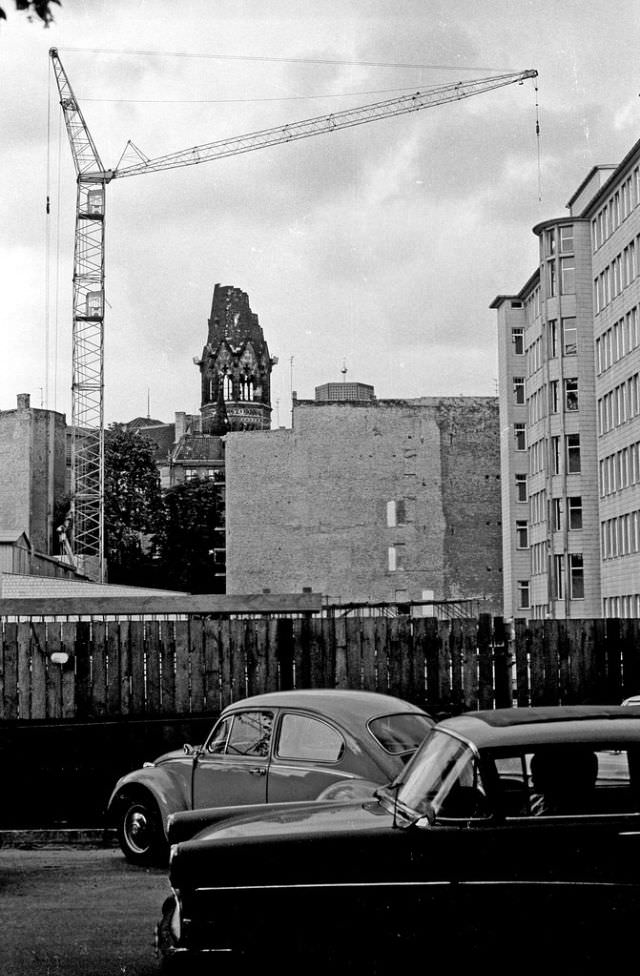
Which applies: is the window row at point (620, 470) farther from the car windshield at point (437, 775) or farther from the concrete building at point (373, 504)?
the car windshield at point (437, 775)

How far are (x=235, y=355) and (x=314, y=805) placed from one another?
161390 millimetres

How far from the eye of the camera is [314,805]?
707cm

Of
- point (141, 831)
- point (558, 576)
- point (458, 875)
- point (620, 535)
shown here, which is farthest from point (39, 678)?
point (558, 576)

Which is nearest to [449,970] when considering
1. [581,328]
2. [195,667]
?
[195,667]

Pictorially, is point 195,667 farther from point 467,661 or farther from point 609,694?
point 609,694

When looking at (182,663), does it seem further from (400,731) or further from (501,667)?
(400,731)

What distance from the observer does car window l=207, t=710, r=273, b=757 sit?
1054 centimetres

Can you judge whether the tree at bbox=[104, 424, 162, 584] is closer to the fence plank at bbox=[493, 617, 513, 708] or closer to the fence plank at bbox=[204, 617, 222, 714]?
the fence plank at bbox=[204, 617, 222, 714]

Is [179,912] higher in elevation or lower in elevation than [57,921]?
higher

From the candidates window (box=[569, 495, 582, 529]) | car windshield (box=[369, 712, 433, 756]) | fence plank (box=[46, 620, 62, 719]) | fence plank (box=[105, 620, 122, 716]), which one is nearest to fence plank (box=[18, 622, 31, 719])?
fence plank (box=[46, 620, 62, 719])

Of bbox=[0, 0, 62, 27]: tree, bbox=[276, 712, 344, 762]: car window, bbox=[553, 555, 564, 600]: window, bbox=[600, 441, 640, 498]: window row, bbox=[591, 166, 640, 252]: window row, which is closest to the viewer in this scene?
bbox=[0, 0, 62, 27]: tree

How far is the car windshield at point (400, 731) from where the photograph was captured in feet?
33.1

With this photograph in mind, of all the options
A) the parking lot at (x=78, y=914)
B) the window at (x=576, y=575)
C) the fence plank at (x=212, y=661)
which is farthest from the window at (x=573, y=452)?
the parking lot at (x=78, y=914)

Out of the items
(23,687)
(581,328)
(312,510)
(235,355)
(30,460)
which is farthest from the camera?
(235,355)
